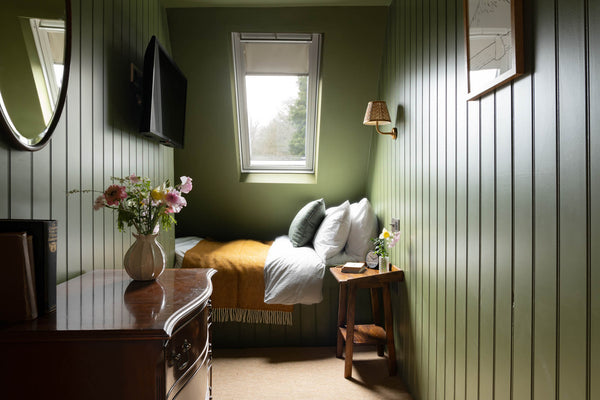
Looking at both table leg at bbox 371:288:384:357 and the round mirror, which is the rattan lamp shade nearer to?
table leg at bbox 371:288:384:357

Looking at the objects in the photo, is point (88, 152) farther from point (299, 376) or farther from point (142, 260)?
point (299, 376)

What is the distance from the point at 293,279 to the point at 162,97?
4.87ft

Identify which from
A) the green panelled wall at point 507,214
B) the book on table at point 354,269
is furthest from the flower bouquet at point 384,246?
the green panelled wall at point 507,214

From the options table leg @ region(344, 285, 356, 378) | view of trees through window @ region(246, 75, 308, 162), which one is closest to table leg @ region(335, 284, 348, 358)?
table leg @ region(344, 285, 356, 378)

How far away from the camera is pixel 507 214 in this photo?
1.23 m

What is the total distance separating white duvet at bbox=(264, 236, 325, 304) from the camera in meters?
2.72

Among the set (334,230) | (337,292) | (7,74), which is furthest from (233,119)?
(7,74)

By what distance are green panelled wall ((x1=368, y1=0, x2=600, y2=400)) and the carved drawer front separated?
1005 millimetres

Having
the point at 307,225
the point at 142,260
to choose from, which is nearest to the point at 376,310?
the point at 307,225

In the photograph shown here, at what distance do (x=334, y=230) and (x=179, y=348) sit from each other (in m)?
2.01

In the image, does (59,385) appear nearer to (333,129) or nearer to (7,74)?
(7,74)

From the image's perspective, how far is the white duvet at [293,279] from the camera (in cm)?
272

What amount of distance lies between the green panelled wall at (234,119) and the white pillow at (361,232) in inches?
28.0

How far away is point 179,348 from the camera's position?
1.09 meters
